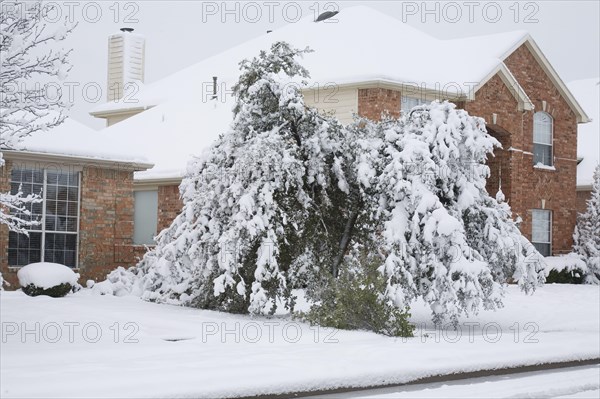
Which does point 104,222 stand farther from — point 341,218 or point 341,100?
point 341,100

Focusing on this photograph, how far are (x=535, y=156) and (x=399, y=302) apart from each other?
16838 mm

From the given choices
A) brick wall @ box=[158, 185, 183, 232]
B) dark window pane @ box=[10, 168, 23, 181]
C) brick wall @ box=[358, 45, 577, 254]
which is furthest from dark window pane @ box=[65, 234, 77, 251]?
brick wall @ box=[358, 45, 577, 254]

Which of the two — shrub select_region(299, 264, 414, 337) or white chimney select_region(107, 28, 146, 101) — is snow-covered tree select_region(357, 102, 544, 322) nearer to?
shrub select_region(299, 264, 414, 337)

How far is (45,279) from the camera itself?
67.3 ft

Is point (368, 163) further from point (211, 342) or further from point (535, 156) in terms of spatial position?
point (535, 156)

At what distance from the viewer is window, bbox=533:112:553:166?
3243cm

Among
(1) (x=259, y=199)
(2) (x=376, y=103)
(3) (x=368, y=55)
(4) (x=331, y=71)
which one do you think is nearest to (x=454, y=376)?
(1) (x=259, y=199)

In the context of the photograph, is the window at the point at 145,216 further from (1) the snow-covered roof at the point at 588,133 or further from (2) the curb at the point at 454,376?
(2) the curb at the point at 454,376

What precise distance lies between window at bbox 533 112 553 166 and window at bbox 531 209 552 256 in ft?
5.52

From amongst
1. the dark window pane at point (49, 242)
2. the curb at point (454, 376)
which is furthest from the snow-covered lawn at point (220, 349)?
the dark window pane at point (49, 242)

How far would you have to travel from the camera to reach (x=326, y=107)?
27.8 meters

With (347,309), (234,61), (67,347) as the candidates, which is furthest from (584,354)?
(234,61)

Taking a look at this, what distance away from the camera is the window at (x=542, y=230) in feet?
106

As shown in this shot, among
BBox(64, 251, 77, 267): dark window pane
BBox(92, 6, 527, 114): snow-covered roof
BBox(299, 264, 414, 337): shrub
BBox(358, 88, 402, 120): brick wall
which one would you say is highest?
BBox(92, 6, 527, 114): snow-covered roof
